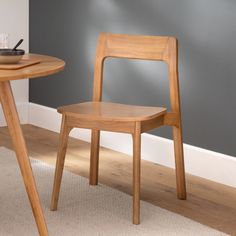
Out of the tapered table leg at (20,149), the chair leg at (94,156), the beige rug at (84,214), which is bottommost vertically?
the beige rug at (84,214)

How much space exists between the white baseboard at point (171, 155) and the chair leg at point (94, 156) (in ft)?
1.82

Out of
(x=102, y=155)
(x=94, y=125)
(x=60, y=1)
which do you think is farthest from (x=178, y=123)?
(x=60, y=1)

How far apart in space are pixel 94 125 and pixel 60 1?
173cm

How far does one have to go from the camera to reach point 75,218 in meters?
2.62

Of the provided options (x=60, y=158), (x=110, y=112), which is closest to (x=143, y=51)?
(x=110, y=112)

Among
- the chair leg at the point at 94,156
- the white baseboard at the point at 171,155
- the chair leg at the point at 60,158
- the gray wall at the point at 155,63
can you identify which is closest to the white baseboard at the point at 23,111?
the gray wall at the point at 155,63

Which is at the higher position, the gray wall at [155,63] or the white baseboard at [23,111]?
the gray wall at [155,63]

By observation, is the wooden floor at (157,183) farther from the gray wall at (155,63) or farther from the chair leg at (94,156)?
the gray wall at (155,63)

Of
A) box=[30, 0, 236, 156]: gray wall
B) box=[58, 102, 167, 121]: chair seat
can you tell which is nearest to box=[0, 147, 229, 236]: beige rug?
box=[58, 102, 167, 121]: chair seat

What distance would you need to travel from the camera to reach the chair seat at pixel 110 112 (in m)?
2.57

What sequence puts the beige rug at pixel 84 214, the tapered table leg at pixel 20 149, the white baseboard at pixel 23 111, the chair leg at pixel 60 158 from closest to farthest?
the tapered table leg at pixel 20 149 → the beige rug at pixel 84 214 → the chair leg at pixel 60 158 → the white baseboard at pixel 23 111

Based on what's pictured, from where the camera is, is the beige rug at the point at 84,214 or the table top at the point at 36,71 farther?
the beige rug at the point at 84,214

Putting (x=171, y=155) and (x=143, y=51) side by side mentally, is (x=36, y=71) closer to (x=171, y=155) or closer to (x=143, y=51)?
(x=143, y=51)

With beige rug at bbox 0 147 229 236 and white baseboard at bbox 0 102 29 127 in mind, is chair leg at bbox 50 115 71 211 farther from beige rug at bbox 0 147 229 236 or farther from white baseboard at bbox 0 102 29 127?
white baseboard at bbox 0 102 29 127
